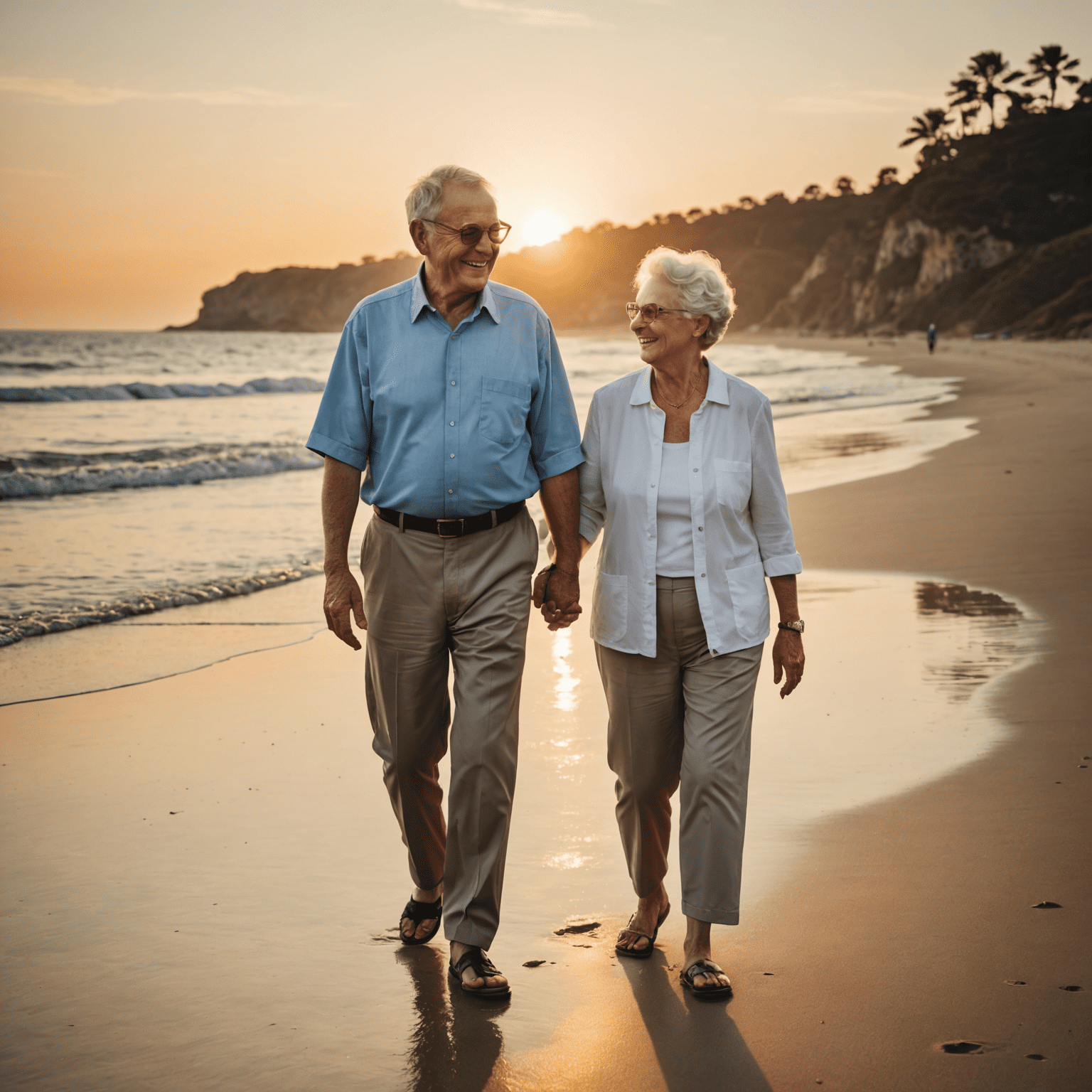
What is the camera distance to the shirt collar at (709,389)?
3.08m

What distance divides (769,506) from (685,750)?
712 millimetres

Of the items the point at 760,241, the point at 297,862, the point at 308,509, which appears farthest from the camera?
the point at 760,241

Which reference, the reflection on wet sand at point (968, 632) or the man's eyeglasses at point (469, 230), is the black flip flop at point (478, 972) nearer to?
the man's eyeglasses at point (469, 230)

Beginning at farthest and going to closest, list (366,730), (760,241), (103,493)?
(760,241), (103,493), (366,730)

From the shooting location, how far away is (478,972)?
2852 mm

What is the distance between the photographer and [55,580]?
855 centimetres

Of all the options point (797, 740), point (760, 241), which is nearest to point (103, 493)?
point (797, 740)

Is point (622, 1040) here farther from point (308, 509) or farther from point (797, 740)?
point (308, 509)

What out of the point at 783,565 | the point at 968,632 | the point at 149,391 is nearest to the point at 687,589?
the point at 783,565

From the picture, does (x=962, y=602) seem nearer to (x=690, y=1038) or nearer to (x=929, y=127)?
(x=690, y=1038)

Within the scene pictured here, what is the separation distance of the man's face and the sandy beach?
180 cm

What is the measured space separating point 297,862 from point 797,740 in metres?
2.08

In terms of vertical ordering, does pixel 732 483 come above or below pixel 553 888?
above

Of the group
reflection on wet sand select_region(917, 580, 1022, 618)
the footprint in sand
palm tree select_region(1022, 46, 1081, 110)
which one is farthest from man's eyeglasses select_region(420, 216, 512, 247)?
palm tree select_region(1022, 46, 1081, 110)
